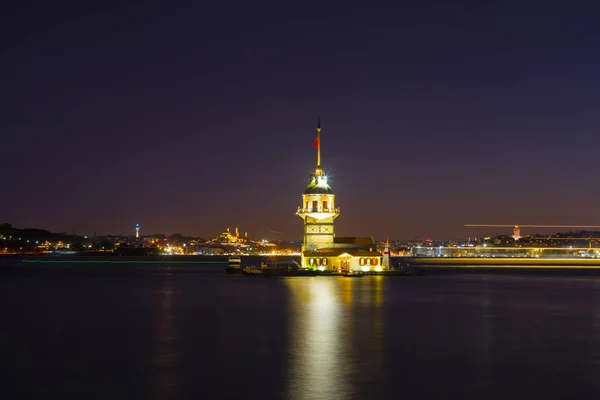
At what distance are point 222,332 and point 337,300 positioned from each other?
14837 mm

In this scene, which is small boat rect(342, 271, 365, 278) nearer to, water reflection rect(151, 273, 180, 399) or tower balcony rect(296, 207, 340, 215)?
tower balcony rect(296, 207, 340, 215)

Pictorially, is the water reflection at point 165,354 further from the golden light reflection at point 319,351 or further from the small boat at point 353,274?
the small boat at point 353,274

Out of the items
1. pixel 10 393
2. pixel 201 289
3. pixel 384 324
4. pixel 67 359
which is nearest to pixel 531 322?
pixel 384 324

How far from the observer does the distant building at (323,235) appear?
78.0 meters

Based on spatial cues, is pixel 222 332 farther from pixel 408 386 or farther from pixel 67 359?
pixel 408 386

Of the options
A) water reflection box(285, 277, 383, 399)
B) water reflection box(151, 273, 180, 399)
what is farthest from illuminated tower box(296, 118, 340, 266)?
water reflection box(151, 273, 180, 399)

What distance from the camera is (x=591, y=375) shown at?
819 inches

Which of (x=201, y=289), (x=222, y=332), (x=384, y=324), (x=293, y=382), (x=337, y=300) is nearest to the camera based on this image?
(x=293, y=382)

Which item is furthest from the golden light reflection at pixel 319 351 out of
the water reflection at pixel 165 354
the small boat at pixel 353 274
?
the small boat at pixel 353 274

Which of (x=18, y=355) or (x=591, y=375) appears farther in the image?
(x=18, y=355)

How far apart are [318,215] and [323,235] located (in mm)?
2205

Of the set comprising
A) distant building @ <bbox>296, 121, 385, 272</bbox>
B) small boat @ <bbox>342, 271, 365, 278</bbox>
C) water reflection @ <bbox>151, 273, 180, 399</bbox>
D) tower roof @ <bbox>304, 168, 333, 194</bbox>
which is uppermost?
tower roof @ <bbox>304, 168, 333, 194</bbox>

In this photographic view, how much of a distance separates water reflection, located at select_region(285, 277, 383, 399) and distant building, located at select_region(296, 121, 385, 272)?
29.7 meters

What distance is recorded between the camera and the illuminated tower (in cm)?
8112
